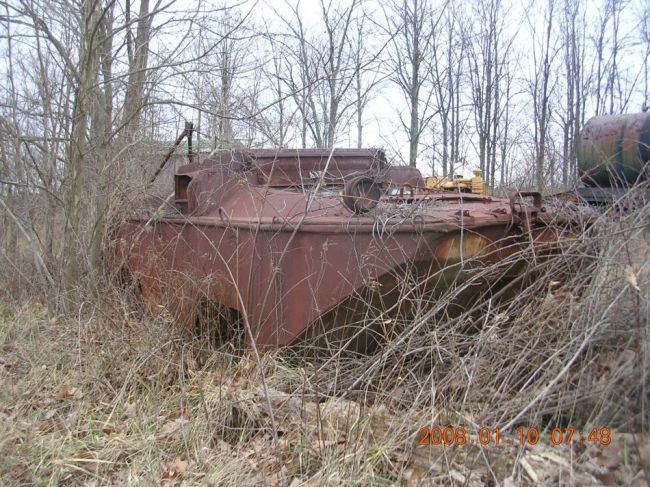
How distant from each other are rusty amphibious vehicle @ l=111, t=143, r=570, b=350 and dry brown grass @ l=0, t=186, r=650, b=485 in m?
0.19

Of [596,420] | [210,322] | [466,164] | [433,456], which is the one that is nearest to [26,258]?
[210,322]

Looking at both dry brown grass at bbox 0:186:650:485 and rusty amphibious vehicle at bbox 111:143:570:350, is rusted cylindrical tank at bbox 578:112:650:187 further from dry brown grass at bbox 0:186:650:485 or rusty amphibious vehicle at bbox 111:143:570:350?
dry brown grass at bbox 0:186:650:485

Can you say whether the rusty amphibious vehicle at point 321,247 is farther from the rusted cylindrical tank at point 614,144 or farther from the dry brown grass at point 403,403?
the rusted cylindrical tank at point 614,144

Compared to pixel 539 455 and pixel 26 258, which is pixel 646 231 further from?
pixel 26 258

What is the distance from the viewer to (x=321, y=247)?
3.29 metres

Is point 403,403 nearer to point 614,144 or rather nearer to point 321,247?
point 321,247

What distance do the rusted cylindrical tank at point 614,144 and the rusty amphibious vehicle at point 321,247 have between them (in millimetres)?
1606

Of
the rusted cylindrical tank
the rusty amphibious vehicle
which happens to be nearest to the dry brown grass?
the rusty amphibious vehicle

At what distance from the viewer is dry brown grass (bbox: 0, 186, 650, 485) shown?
2.30 m

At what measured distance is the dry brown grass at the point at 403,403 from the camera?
230 centimetres

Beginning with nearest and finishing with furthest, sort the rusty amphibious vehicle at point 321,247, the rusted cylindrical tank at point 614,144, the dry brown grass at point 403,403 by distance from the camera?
the dry brown grass at point 403,403, the rusty amphibious vehicle at point 321,247, the rusted cylindrical tank at point 614,144

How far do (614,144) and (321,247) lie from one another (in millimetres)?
3396

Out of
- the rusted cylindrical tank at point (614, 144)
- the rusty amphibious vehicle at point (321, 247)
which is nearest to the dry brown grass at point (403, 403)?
the rusty amphibious vehicle at point (321, 247)

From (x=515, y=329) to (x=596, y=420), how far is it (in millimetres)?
662
